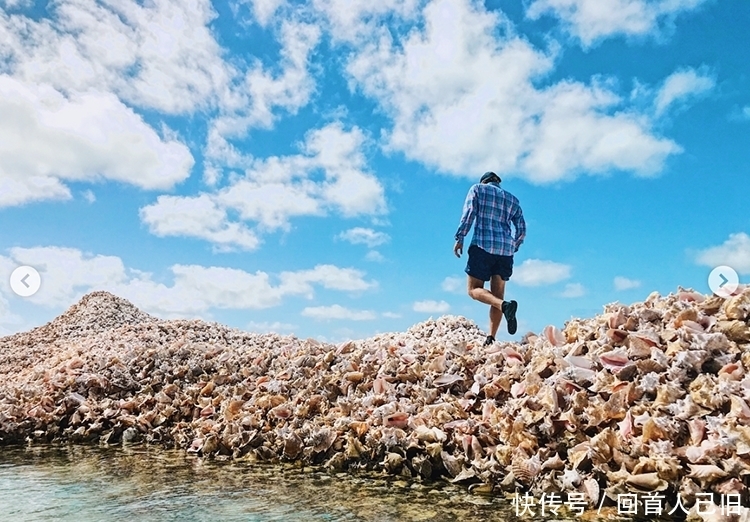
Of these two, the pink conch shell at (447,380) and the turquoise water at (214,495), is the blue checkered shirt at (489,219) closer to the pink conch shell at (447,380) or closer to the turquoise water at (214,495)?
the pink conch shell at (447,380)

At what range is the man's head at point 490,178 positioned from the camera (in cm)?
852

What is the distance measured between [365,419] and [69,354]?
6.68m

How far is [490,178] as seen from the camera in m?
8.54

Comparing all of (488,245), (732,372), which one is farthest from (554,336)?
(488,245)

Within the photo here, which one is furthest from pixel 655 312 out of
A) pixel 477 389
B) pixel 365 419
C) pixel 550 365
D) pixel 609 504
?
pixel 365 419

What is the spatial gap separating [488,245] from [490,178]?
1056 millimetres

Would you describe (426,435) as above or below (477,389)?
below

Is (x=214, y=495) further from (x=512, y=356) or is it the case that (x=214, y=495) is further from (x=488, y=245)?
(x=488, y=245)

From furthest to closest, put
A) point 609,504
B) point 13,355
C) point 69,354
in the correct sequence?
point 13,355
point 69,354
point 609,504

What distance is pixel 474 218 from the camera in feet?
26.4

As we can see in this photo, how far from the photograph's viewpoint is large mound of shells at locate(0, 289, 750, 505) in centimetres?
383

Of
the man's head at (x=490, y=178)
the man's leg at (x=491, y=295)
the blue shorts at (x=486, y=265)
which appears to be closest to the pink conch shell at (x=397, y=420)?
the man's leg at (x=491, y=295)

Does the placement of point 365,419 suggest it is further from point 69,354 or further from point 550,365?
point 69,354

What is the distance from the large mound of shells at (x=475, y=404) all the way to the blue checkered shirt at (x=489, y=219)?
5.33 ft
